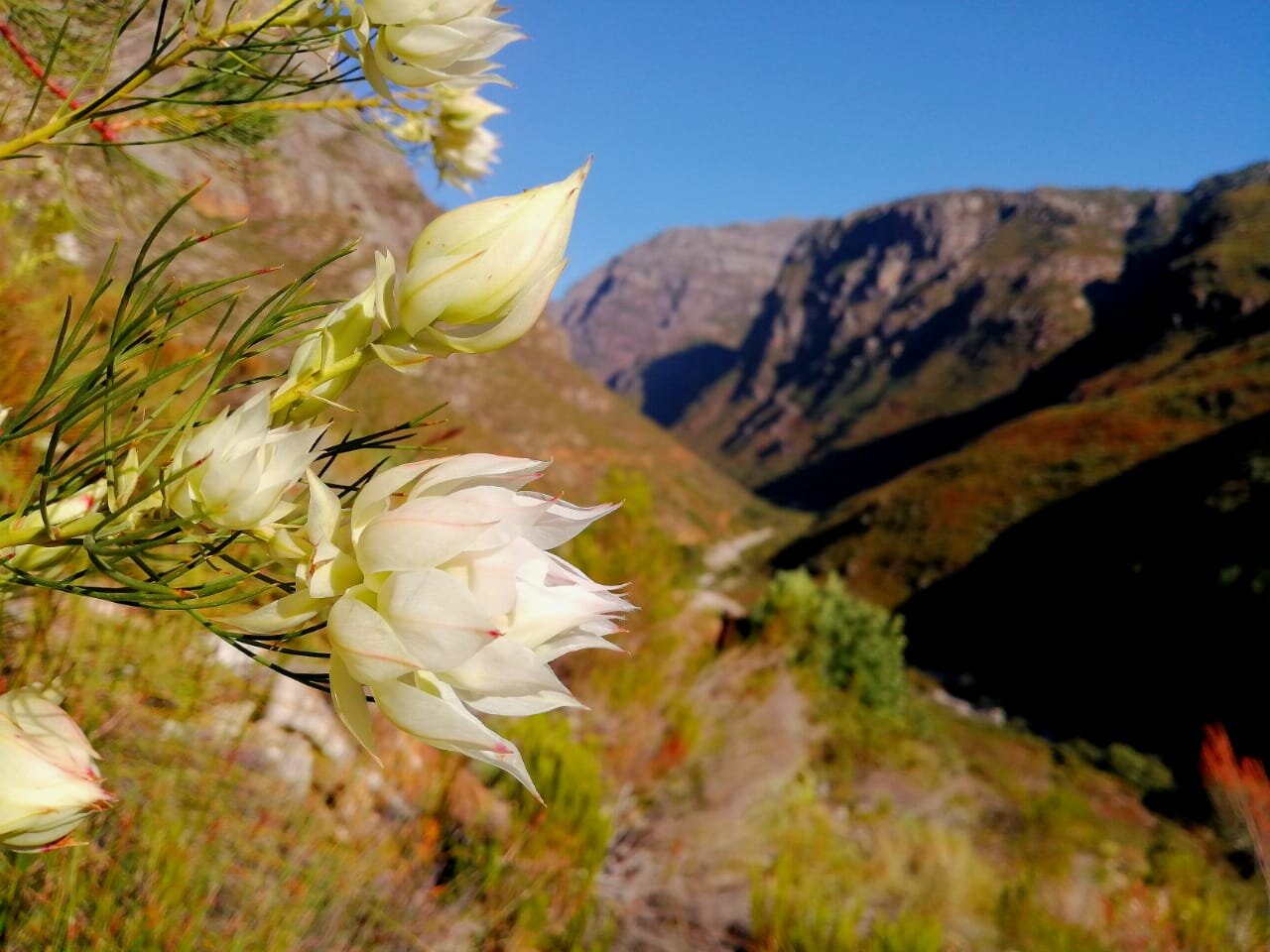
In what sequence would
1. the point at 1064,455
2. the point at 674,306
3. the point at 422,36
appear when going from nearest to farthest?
1. the point at 422,36
2. the point at 1064,455
3. the point at 674,306

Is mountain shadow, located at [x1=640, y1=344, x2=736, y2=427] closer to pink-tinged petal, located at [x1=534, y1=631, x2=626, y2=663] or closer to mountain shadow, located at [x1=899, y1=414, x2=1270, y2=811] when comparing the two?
mountain shadow, located at [x1=899, y1=414, x2=1270, y2=811]

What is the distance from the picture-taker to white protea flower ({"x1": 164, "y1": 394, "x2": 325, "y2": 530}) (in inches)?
16.3

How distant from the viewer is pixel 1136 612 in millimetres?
27375

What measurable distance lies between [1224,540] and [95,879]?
31713mm

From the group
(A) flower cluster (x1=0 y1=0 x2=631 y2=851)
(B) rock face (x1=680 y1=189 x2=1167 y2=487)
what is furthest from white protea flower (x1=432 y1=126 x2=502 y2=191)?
(B) rock face (x1=680 y1=189 x2=1167 y2=487)

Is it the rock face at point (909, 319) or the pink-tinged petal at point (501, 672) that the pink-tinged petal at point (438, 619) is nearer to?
the pink-tinged petal at point (501, 672)

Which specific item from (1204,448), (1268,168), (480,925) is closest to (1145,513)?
(1204,448)

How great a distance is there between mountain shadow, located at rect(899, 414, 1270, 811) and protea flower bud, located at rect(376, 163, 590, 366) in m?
21.9

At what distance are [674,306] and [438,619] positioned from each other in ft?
590

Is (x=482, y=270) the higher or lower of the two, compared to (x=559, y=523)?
higher

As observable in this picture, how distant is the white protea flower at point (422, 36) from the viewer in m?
0.57

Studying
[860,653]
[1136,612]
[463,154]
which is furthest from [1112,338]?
[463,154]

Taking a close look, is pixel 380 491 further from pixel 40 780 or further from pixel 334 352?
pixel 40 780

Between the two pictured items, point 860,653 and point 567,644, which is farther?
point 860,653
